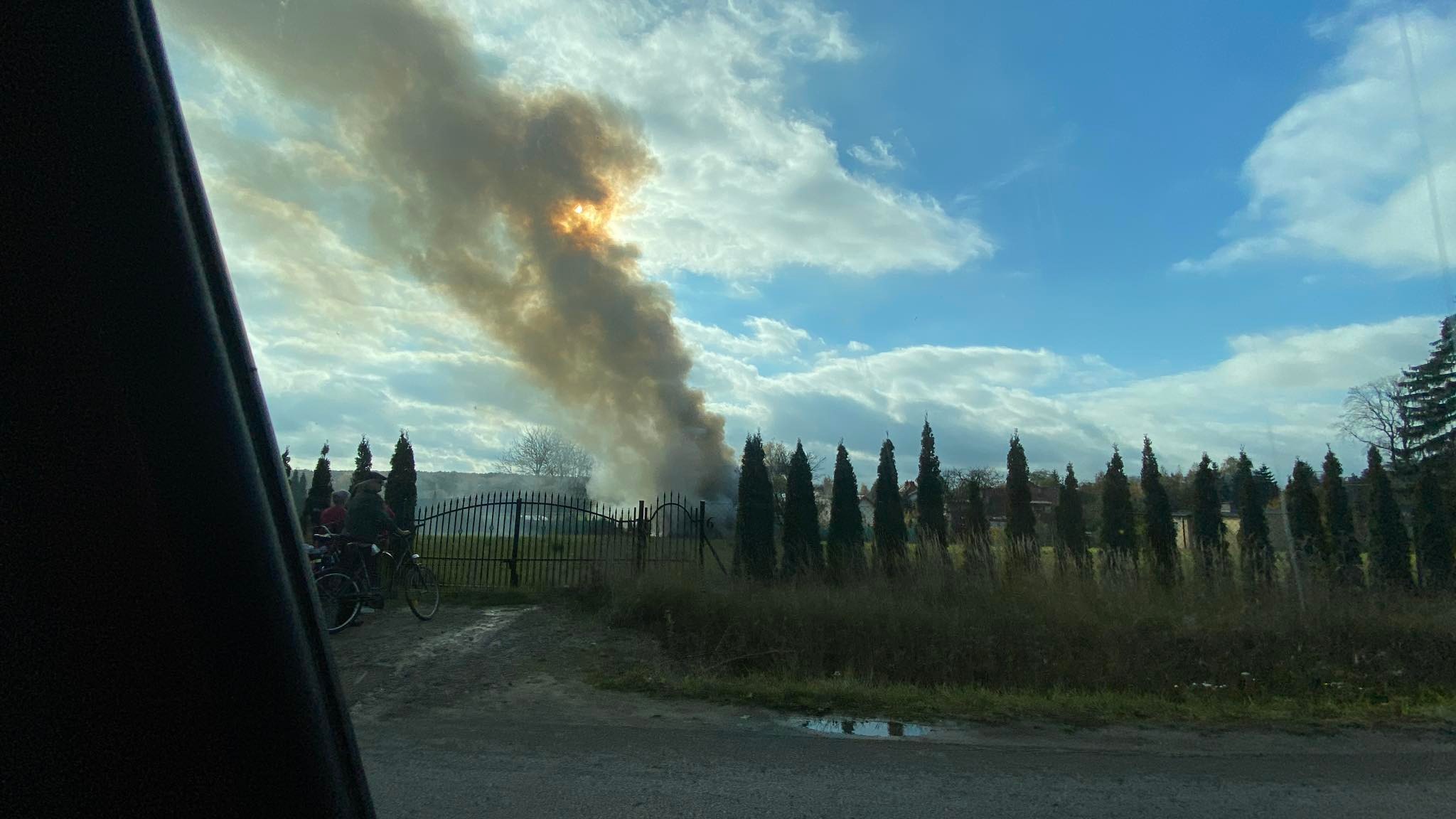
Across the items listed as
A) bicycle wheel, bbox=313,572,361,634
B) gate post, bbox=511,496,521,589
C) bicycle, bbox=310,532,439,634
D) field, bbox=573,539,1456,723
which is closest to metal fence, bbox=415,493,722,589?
gate post, bbox=511,496,521,589

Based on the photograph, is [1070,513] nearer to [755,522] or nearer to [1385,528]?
[1385,528]

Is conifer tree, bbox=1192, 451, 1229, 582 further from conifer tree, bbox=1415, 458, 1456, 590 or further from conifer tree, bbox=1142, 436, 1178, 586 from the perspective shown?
conifer tree, bbox=1415, 458, 1456, 590

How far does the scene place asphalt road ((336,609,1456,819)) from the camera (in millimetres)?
4688

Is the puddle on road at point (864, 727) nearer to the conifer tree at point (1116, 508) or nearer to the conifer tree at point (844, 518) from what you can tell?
the conifer tree at point (844, 518)

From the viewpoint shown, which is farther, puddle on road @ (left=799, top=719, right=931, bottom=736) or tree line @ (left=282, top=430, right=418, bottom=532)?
tree line @ (left=282, top=430, right=418, bottom=532)

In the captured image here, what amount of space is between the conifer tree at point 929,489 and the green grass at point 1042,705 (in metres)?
12.4

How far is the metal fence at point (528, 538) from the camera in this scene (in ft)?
48.5

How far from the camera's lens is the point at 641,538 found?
1457 cm

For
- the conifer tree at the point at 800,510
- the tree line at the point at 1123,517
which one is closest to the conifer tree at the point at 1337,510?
the tree line at the point at 1123,517

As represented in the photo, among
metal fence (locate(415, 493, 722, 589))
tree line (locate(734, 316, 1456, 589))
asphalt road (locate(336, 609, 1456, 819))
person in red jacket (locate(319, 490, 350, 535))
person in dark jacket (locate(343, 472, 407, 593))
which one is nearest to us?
asphalt road (locate(336, 609, 1456, 819))

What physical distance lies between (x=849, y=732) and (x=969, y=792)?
1479 millimetres

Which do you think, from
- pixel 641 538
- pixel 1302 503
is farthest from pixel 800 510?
pixel 1302 503

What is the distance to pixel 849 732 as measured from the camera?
6.30 m

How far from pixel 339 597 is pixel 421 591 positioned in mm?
1500
